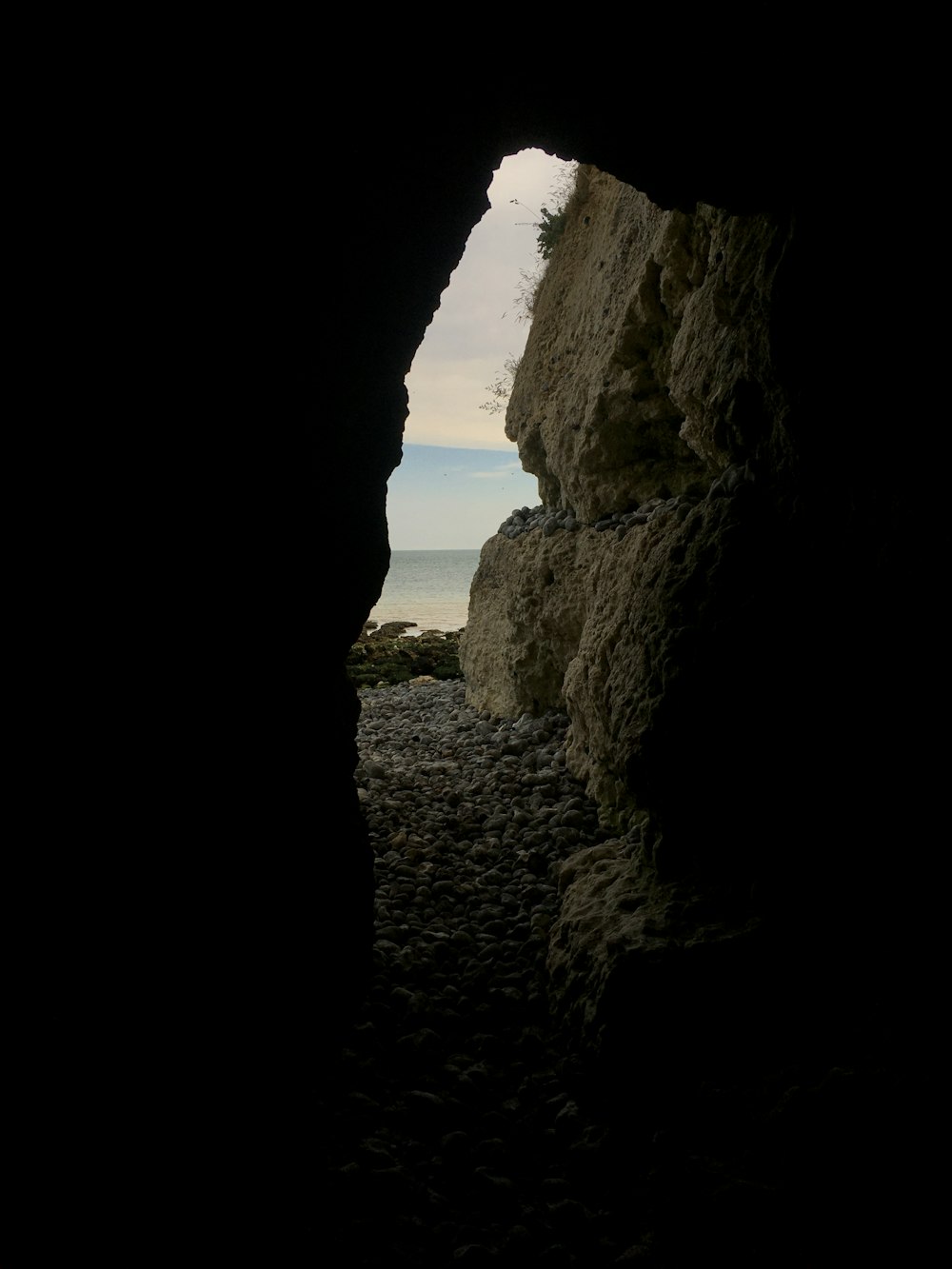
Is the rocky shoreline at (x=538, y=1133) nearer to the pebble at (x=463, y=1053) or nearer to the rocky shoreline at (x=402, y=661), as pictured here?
the pebble at (x=463, y=1053)

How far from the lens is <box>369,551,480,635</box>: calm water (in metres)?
28.9

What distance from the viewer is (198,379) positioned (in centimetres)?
236

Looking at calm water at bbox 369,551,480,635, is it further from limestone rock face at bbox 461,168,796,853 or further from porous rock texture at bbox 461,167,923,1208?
porous rock texture at bbox 461,167,923,1208

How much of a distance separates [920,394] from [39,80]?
3359mm

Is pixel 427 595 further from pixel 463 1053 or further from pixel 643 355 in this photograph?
pixel 463 1053

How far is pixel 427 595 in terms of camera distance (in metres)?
45.5

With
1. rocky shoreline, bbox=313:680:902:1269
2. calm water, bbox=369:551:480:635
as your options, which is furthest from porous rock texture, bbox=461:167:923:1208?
calm water, bbox=369:551:480:635

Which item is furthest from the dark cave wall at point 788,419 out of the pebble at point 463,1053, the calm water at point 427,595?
the calm water at point 427,595

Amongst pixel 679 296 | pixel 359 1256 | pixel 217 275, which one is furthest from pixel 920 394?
pixel 359 1256

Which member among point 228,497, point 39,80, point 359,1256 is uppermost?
point 39,80

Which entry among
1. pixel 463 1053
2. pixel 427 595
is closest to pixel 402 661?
pixel 463 1053

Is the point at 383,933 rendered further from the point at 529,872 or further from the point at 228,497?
the point at 228,497

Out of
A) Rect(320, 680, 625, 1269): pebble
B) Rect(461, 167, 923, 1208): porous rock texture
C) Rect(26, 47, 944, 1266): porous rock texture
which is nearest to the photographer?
Rect(26, 47, 944, 1266): porous rock texture

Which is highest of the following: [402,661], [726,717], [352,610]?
[352,610]
